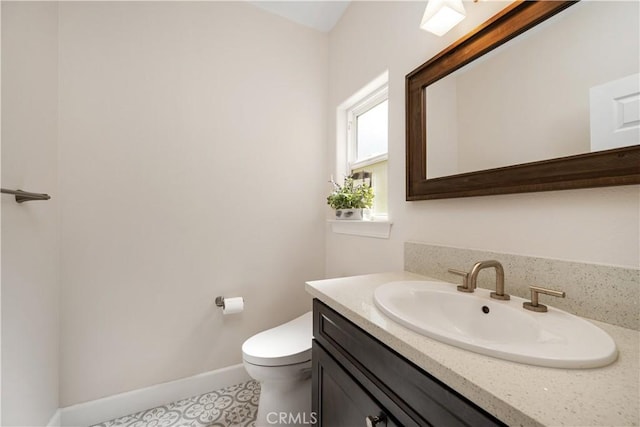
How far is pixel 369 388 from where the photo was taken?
2.20 feet

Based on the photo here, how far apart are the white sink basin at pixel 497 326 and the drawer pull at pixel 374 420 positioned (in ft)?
0.77

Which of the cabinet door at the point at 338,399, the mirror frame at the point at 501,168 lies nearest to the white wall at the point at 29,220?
the cabinet door at the point at 338,399

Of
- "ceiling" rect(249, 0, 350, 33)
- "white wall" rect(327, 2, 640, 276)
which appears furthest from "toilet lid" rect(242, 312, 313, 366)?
"ceiling" rect(249, 0, 350, 33)

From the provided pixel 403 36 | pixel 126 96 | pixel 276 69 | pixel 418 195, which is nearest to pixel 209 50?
pixel 276 69

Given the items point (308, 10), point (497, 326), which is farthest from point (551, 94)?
point (308, 10)

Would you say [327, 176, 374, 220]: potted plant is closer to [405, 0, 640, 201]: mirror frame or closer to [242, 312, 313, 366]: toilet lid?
[405, 0, 640, 201]: mirror frame

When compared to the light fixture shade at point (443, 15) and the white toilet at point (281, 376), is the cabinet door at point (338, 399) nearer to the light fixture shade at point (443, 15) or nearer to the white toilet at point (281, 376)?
the white toilet at point (281, 376)

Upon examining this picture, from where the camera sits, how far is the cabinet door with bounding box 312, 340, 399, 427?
0.67 meters

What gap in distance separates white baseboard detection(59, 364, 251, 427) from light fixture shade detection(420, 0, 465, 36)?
2052 mm

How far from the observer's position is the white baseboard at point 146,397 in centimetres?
129

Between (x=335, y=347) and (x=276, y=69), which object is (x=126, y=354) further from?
(x=276, y=69)

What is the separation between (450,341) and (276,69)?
1884mm

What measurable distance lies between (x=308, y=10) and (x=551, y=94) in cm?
165

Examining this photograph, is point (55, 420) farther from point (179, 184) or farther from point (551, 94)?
point (551, 94)
